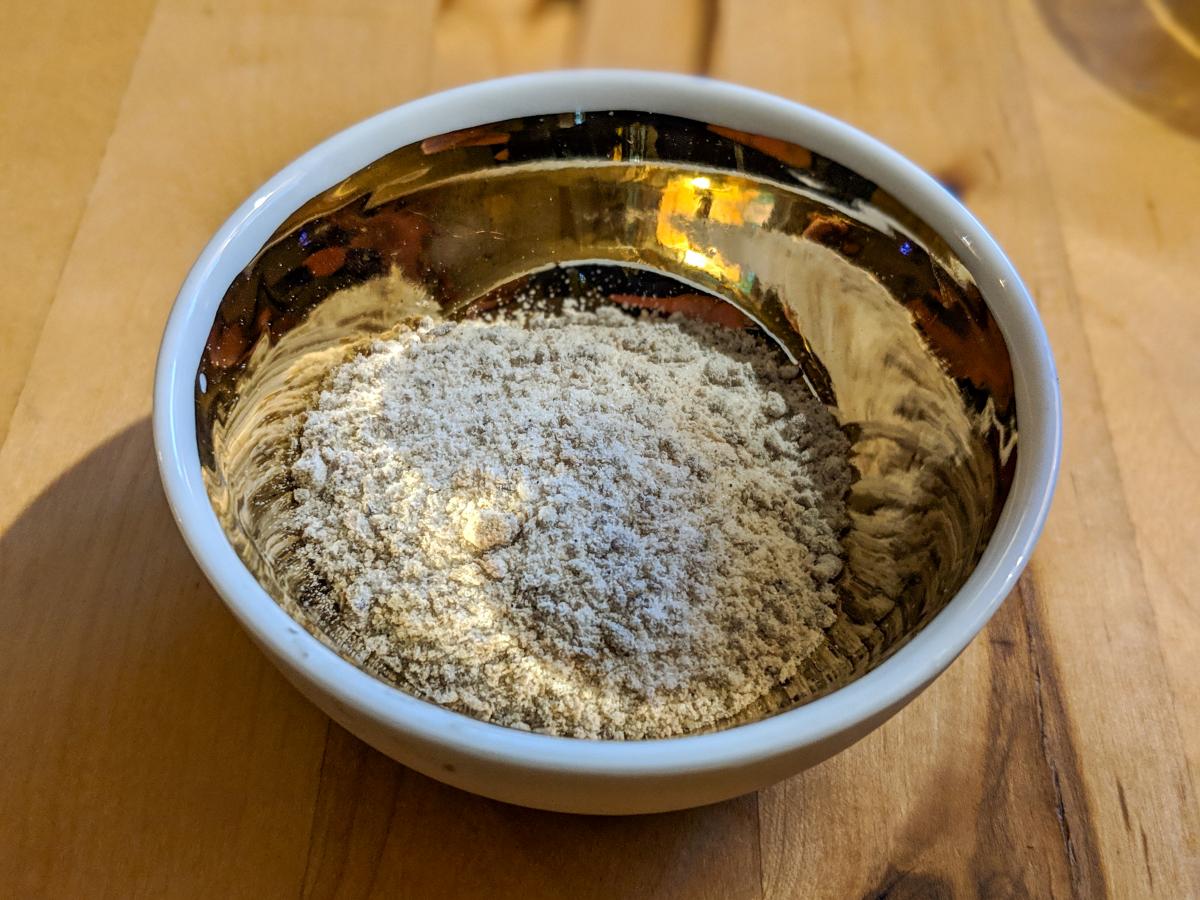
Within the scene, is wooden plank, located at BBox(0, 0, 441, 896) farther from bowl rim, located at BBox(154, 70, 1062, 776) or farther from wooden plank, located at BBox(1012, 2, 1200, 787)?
wooden plank, located at BBox(1012, 2, 1200, 787)

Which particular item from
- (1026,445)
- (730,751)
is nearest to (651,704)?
(730,751)

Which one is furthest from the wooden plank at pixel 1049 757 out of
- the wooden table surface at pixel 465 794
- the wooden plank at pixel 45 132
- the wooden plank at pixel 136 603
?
the wooden plank at pixel 45 132

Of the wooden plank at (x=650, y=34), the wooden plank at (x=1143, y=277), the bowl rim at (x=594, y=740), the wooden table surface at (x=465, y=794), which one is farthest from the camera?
the wooden plank at (x=650, y=34)

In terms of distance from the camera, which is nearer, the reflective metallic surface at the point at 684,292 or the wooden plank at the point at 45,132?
the reflective metallic surface at the point at 684,292

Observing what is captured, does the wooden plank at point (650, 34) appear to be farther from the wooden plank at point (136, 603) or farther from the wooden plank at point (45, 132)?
the wooden plank at point (45, 132)

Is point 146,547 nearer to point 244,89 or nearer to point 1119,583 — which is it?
point 244,89

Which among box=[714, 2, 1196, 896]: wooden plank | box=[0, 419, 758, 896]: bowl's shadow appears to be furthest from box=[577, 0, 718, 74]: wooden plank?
box=[0, 419, 758, 896]: bowl's shadow
